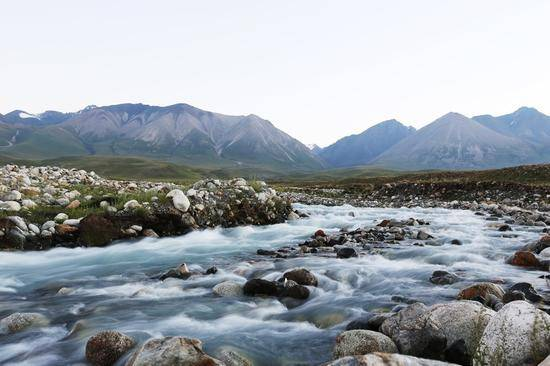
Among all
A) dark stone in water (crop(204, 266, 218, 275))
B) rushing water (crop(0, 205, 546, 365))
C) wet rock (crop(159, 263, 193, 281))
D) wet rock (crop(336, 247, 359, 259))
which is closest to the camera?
rushing water (crop(0, 205, 546, 365))

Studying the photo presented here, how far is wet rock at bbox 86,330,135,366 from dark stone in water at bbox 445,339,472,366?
14.3 ft

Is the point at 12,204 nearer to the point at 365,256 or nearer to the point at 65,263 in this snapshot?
the point at 65,263

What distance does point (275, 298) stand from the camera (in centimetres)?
919

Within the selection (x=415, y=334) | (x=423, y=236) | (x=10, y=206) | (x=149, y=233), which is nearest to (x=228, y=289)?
(x=415, y=334)

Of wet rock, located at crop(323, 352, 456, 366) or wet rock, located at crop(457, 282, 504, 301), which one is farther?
wet rock, located at crop(457, 282, 504, 301)

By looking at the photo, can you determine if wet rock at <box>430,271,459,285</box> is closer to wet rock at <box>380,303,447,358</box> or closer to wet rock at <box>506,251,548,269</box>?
wet rock at <box>506,251,548,269</box>

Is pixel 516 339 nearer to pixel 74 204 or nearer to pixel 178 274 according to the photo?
pixel 178 274

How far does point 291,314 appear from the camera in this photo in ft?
27.3

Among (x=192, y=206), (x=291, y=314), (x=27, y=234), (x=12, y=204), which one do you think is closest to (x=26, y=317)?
(x=291, y=314)

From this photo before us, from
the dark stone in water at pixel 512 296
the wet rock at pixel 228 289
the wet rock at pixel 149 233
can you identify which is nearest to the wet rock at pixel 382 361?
the dark stone in water at pixel 512 296

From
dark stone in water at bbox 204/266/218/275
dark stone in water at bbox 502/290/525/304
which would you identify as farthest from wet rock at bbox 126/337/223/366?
dark stone in water at bbox 204/266/218/275

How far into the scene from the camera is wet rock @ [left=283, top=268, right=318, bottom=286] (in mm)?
9984

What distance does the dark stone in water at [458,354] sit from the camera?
5.55 metres

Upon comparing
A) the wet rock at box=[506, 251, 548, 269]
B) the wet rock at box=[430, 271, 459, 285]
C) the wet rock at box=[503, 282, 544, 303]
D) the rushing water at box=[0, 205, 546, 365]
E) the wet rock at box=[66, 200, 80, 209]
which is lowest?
the rushing water at box=[0, 205, 546, 365]
